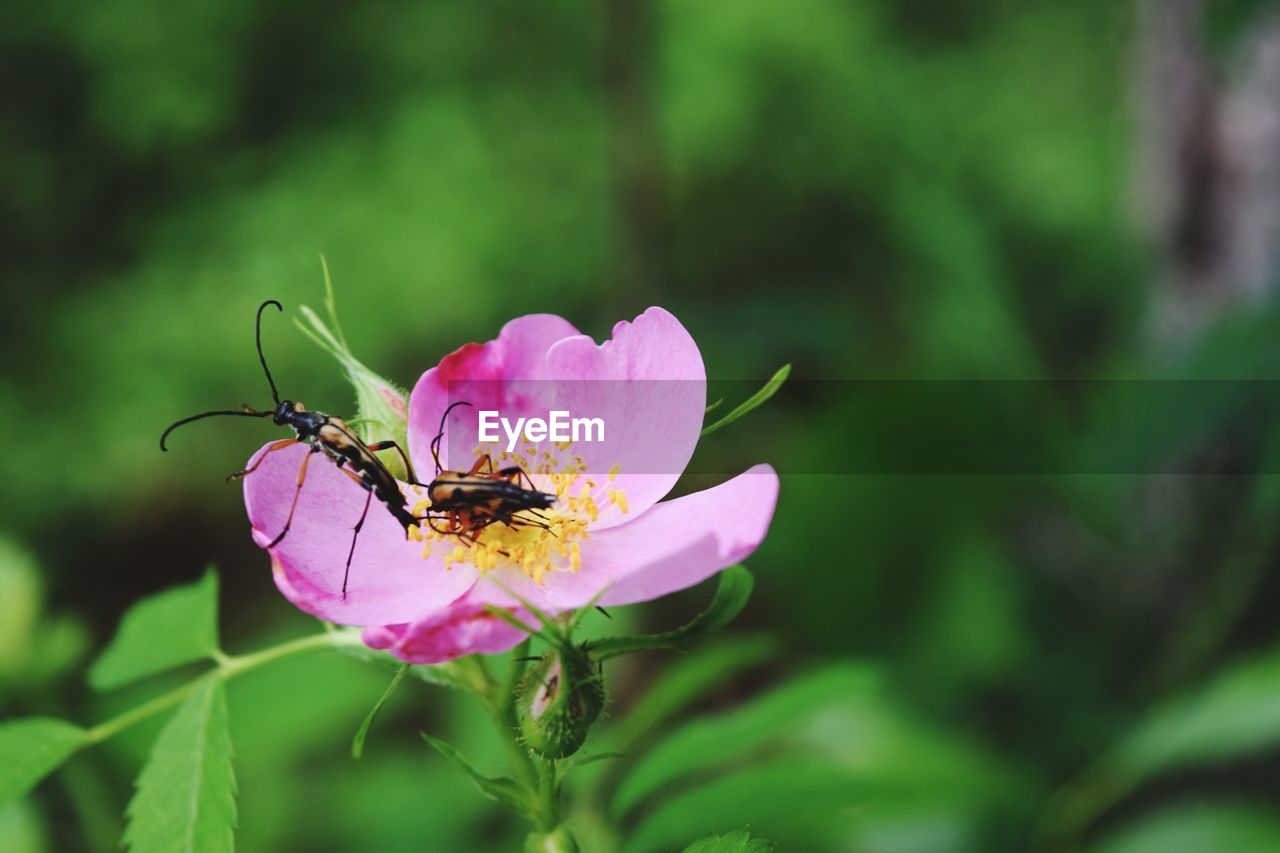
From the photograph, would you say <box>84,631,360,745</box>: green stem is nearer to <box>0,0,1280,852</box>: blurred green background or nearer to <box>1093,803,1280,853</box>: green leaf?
<box>0,0,1280,852</box>: blurred green background

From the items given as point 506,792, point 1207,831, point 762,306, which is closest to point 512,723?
point 506,792

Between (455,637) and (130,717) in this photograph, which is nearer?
(455,637)

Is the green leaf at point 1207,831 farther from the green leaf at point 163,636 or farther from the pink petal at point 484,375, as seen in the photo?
the green leaf at point 163,636

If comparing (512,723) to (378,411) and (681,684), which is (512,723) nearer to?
(378,411)

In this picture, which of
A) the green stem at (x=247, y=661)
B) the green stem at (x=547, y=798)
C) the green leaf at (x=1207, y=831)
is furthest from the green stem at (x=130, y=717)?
the green leaf at (x=1207, y=831)

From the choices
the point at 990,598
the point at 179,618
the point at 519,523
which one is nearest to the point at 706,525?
the point at 519,523

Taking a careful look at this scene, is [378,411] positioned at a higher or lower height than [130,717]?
higher
